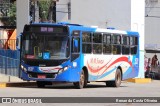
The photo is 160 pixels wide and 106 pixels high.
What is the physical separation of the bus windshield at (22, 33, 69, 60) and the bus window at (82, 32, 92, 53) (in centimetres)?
133

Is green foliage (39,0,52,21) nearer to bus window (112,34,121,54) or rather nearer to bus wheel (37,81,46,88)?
bus window (112,34,121,54)

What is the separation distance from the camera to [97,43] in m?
27.3

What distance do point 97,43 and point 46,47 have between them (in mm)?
3207

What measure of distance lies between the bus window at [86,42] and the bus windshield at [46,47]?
1.33 meters

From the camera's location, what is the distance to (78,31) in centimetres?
2578

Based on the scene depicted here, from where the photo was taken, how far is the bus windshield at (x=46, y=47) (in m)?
25.1

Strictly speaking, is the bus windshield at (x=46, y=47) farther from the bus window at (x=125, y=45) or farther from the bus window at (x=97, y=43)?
the bus window at (x=125, y=45)

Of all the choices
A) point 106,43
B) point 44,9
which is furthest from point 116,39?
point 44,9

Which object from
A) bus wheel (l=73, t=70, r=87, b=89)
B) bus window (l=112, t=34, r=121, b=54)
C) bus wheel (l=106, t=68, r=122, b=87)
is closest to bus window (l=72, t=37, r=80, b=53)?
bus wheel (l=73, t=70, r=87, b=89)

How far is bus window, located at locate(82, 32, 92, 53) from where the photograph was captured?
85.9ft

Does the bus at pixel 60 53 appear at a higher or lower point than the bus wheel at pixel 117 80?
higher

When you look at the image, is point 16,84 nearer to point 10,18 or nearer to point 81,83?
point 81,83

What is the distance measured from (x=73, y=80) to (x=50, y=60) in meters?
1.42

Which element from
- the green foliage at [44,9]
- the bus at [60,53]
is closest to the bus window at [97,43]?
the bus at [60,53]
